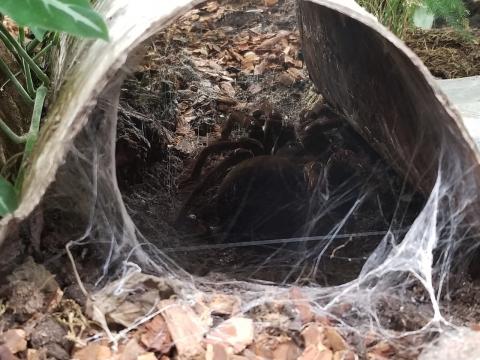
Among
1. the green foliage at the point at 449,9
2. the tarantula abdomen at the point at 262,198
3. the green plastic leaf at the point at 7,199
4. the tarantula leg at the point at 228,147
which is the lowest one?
the tarantula abdomen at the point at 262,198

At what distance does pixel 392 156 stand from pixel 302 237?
0.87 feet

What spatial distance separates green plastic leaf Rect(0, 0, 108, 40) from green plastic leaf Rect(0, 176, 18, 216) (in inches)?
7.8

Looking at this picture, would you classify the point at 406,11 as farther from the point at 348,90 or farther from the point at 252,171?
the point at 252,171

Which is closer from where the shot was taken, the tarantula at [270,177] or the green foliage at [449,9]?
the tarantula at [270,177]

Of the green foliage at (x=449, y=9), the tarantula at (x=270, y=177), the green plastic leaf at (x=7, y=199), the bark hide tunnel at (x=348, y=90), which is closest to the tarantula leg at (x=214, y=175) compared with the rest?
the tarantula at (x=270, y=177)

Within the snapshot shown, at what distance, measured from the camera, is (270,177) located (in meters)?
1.54

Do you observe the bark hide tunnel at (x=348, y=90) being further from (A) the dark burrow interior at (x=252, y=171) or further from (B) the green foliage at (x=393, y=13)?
(B) the green foliage at (x=393, y=13)

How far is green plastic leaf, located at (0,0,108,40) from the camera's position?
0.64 m

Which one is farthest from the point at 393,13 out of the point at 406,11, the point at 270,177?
the point at 270,177

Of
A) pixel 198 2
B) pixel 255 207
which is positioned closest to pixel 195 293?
pixel 198 2

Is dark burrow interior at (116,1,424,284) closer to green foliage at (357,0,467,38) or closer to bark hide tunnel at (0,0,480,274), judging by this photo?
bark hide tunnel at (0,0,480,274)

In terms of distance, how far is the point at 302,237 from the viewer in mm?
1319

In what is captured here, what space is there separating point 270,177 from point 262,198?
0.07m

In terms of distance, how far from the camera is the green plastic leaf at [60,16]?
641 mm
